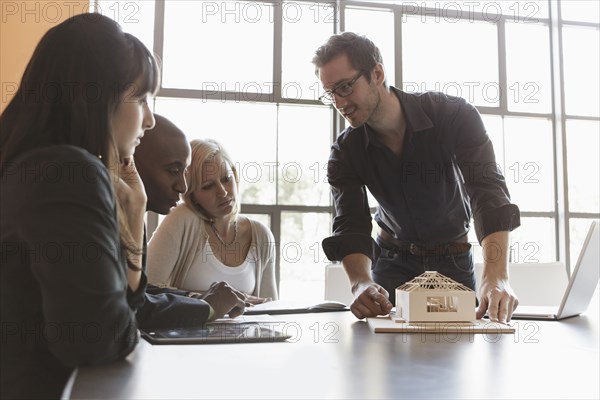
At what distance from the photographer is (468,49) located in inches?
188

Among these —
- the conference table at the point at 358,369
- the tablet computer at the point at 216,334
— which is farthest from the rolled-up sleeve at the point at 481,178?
the tablet computer at the point at 216,334

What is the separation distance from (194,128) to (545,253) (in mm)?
Answer: 2834

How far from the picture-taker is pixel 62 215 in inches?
29.7

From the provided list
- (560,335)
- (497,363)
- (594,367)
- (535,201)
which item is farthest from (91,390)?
(535,201)

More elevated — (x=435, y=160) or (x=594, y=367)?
(x=435, y=160)

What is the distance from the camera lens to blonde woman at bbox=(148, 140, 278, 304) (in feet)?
7.68

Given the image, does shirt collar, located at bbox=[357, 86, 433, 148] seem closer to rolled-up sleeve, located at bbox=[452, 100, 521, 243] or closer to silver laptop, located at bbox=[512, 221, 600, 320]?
rolled-up sleeve, located at bbox=[452, 100, 521, 243]

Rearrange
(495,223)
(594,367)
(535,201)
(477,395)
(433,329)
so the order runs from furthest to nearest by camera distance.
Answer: (535,201), (495,223), (433,329), (594,367), (477,395)

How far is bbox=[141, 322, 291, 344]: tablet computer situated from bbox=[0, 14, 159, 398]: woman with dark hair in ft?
0.65

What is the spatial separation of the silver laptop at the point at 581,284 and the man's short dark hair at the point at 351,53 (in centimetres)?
95

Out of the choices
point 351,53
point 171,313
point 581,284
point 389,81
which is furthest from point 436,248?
point 389,81

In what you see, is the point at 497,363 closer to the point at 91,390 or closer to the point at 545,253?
the point at 91,390

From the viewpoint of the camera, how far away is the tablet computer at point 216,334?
1077 mm

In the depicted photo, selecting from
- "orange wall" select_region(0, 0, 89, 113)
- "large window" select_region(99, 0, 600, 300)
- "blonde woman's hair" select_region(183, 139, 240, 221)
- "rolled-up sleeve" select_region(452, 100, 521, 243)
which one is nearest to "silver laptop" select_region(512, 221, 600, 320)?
"rolled-up sleeve" select_region(452, 100, 521, 243)
